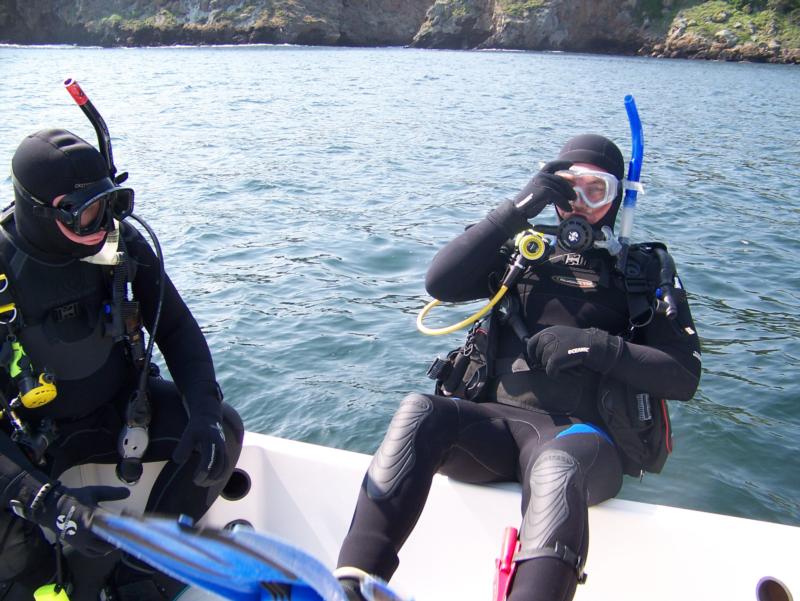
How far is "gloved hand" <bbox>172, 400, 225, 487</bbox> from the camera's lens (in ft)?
8.13

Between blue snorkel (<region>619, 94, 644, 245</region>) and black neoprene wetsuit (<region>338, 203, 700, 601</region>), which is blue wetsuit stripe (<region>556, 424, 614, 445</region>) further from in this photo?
blue snorkel (<region>619, 94, 644, 245</region>)

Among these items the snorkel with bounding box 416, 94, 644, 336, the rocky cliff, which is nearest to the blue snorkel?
the snorkel with bounding box 416, 94, 644, 336

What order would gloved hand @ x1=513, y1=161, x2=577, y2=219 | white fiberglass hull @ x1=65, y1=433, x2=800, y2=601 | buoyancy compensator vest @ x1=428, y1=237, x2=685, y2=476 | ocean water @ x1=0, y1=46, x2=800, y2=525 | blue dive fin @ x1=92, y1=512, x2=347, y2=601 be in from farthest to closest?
1. ocean water @ x1=0, y1=46, x2=800, y2=525
2. gloved hand @ x1=513, y1=161, x2=577, y2=219
3. buoyancy compensator vest @ x1=428, y1=237, x2=685, y2=476
4. white fiberglass hull @ x1=65, y1=433, x2=800, y2=601
5. blue dive fin @ x1=92, y1=512, x2=347, y2=601

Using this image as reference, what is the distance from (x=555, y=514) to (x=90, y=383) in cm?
155

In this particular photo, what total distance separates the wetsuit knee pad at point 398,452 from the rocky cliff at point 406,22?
168 feet


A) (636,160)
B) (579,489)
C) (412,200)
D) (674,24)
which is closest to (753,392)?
(636,160)

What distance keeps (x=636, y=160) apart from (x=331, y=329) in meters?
3.20

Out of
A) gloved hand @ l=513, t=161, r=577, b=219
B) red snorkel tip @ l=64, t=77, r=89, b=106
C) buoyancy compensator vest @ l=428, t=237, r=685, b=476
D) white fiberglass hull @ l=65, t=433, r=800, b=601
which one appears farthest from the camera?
gloved hand @ l=513, t=161, r=577, b=219

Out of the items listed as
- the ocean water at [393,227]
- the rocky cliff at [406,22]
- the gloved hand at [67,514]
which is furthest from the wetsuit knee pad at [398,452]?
the rocky cliff at [406,22]

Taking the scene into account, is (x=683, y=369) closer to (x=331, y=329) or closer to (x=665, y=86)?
(x=331, y=329)

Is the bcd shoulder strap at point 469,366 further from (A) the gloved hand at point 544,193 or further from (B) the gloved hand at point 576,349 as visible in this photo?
(A) the gloved hand at point 544,193

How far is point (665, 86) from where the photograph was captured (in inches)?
1065

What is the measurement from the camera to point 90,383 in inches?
101

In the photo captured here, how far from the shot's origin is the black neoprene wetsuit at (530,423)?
7.17 ft
